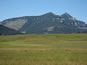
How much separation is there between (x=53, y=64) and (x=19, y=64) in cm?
469

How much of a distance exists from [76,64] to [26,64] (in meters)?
6.95

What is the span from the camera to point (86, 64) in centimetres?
2355

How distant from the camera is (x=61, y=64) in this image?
23156 millimetres

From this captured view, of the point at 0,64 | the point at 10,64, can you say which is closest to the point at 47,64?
the point at 10,64

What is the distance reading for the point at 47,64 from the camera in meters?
23.0

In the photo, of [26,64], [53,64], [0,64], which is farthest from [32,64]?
[0,64]

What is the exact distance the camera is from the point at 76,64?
23.3 metres

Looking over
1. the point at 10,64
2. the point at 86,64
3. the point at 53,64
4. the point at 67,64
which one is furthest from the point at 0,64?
the point at 86,64

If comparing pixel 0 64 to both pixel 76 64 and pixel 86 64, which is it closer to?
pixel 76 64

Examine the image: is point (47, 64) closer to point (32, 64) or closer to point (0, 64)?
point (32, 64)

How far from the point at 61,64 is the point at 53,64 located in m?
1.12

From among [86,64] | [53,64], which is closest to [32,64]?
[53,64]

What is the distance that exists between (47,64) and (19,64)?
386 cm

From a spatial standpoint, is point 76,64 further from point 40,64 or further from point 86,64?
point 40,64
